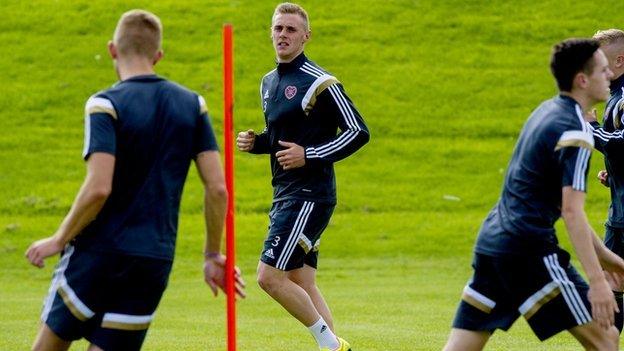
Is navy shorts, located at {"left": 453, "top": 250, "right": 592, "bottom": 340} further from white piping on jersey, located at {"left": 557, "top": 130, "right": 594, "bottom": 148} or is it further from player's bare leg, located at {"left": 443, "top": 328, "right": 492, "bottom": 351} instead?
white piping on jersey, located at {"left": 557, "top": 130, "right": 594, "bottom": 148}

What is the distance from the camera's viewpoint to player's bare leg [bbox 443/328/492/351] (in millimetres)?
7660

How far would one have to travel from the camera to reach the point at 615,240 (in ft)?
34.8

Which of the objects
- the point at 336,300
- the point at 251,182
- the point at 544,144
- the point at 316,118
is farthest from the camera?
the point at 251,182

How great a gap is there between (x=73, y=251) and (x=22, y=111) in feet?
96.1

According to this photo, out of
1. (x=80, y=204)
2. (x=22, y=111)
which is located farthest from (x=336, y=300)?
(x=22, y=111)

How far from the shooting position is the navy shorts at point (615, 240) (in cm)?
1054

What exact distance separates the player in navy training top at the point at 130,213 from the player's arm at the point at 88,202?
0.06 metres

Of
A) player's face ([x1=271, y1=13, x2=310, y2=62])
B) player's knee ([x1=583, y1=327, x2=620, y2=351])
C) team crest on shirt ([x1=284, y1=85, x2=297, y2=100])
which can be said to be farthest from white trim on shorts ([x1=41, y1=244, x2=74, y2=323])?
player's face ([x1=271, y1=13, x2=310, y2=62])

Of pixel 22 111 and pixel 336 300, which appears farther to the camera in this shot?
pixel 22 111

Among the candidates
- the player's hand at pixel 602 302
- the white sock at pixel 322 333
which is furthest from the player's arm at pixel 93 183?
the white sock at pixel 322 333

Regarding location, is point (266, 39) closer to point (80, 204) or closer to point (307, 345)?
point (307, 345)

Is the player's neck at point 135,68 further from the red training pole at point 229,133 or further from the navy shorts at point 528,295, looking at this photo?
the navy shorts at point 528,295

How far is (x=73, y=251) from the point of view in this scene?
22.6 feet

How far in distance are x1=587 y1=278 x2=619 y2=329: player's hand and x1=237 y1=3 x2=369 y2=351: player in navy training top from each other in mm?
3267
